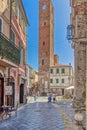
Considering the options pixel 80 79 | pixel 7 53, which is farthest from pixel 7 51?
pixel 80 79

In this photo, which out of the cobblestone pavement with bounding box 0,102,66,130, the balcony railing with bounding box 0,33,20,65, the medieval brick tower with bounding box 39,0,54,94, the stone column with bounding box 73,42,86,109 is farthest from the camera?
the medieval brick tower with bounding box 39,0,54,94

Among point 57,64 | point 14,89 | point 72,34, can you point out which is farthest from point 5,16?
point 57,64

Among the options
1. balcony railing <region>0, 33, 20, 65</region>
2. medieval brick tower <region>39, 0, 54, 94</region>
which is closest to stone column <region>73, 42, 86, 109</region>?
balcony railing <region>0, 33, 20, 65</region>

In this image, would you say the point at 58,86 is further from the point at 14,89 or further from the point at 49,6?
the point at 14,89

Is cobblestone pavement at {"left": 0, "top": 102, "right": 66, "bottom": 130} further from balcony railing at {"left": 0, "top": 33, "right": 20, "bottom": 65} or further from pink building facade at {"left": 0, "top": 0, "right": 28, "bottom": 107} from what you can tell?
balcony railing at {"left": 0, "top": 33, "right": 20, "bottom": 65}

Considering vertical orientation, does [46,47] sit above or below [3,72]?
above

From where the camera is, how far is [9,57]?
634 inches

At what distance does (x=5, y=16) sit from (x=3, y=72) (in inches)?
136

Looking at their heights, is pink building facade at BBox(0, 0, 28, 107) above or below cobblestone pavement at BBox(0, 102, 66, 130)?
above

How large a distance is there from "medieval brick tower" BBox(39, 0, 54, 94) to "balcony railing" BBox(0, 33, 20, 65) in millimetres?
50763

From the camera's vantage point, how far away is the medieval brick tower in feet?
227

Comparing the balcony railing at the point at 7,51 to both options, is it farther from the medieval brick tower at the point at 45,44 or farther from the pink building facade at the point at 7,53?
the medieval brick tower at the point at 45,44

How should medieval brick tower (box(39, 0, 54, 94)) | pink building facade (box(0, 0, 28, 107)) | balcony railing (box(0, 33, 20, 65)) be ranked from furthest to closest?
medieval brick tower (box(39, 0, 54, 94))
pink building facade (box(0, 0, 28, 107))
balcony railing (box(0, 33, 20, 65))

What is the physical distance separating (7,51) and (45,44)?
54.1 metres
